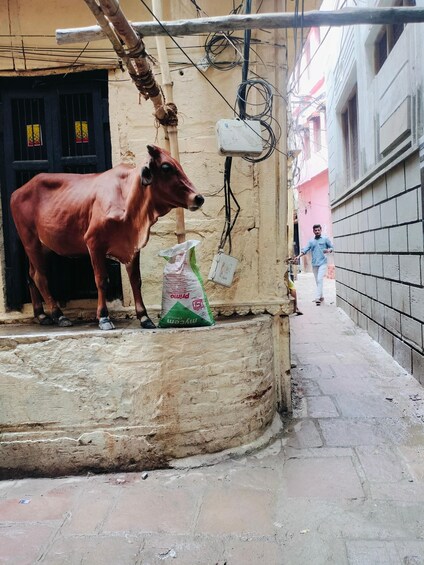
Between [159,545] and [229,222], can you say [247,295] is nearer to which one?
[229,222]

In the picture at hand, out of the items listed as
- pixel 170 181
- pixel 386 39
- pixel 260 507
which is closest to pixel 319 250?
pixel 386 39

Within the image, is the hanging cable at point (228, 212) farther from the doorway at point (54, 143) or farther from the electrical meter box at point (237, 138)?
the doorway at point (54, 143)

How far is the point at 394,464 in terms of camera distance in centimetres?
343

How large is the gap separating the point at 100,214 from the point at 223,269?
46.2 inches

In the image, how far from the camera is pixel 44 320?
4.22 metres

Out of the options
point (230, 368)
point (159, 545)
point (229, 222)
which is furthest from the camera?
point (229, 222)

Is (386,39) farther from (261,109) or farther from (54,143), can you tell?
(54,143)

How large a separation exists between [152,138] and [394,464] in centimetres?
343

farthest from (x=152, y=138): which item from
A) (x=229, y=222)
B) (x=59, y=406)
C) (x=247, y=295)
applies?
(x=59, y=406)

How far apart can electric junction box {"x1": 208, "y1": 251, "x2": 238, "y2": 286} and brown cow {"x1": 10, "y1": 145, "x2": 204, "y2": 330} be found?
2.19 feet

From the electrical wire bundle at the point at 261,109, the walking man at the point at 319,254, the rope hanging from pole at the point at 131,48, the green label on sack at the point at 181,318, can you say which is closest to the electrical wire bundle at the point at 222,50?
the electrical wire bundle at the point at 261,109

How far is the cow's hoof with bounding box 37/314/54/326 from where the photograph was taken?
4211 millimetres

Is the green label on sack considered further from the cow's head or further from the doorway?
the doorway

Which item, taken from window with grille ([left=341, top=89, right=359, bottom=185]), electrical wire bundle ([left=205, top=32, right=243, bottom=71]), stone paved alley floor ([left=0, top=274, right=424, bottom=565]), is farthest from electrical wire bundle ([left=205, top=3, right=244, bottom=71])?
window with grille ([left=341, top=89, right=359, bottom=185])
